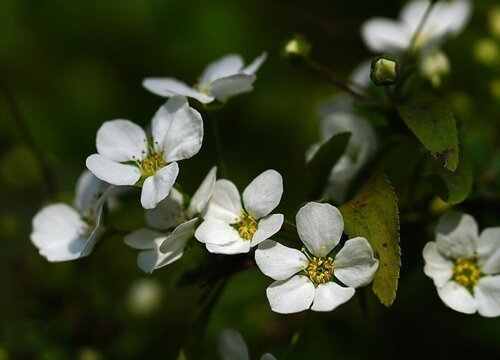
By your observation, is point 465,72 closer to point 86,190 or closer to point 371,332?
point 371,332

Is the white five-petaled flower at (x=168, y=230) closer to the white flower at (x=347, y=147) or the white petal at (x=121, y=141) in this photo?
the white petal at (x=121, y=141)

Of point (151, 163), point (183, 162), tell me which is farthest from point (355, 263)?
point (183, 162)

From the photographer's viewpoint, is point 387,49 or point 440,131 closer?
point 440,131

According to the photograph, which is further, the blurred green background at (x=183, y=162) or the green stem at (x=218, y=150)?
the blurred green background at (x=183, y=162)

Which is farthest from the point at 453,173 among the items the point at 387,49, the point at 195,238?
the point at 387,49

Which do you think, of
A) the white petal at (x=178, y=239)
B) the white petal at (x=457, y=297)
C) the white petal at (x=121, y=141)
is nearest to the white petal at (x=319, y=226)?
the white petal at (x=178, y=239)

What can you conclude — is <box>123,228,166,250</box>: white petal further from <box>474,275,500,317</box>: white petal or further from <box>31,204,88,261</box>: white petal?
<box>474,275,500,317</box>: white petal

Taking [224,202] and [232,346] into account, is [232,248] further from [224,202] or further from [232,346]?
[232,346]
